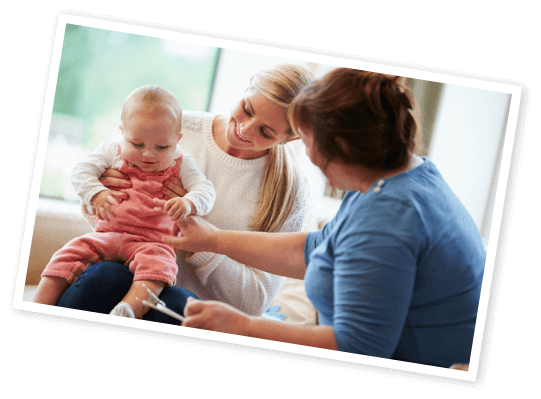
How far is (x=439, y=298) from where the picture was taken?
1436 mm

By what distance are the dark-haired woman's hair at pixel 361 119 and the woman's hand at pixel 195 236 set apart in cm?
46

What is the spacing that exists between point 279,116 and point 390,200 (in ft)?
1.45

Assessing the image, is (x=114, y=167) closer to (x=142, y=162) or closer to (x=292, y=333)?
(x=142, y=162)

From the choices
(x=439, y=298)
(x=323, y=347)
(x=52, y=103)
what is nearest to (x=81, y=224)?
(x=52, y=103)

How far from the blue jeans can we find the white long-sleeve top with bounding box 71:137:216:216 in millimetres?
237

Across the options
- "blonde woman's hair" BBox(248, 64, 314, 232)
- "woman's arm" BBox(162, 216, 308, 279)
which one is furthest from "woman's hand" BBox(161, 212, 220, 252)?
"blonde woman's hair" BBox(248, 64, 314, 232)

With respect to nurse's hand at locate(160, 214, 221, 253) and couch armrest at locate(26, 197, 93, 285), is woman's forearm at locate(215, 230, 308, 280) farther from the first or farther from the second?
couch armrest at locate(26, 197, 93, 285)

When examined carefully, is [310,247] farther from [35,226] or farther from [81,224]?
[35,226]

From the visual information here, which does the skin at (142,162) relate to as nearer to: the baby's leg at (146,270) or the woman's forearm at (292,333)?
the baby's leg at (146,270)

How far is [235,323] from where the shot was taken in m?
1.52

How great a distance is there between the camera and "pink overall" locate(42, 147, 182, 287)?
1.53 metres

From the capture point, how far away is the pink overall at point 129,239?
5.03ft

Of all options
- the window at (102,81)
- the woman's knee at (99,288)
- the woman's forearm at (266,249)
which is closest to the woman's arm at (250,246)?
the woman's forearm at (266,249)

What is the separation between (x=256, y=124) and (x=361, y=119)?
0.35 metres
